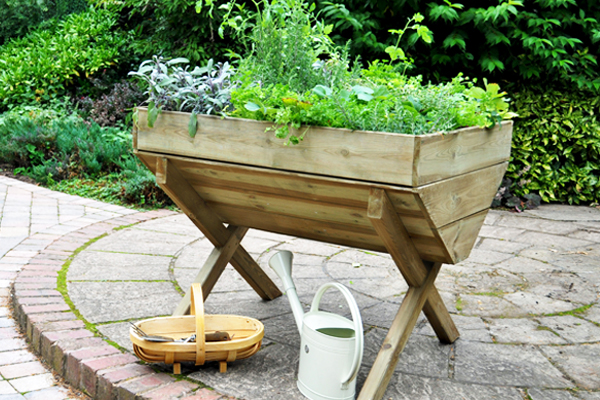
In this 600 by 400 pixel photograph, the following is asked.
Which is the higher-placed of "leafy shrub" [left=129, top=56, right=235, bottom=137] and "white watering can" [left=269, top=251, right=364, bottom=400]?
"leafy shrub" [left=129, top=56, right=235, bottom=137]

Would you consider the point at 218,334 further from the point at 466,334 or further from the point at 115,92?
the point at 115,92

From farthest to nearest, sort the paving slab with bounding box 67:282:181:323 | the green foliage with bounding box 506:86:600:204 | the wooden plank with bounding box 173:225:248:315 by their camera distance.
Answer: the green foliage with bounding box 506:86:600:204 → the paving slab with bounding box 67:282:181:323 → the wooden plank with bounding box 173:225:248:315

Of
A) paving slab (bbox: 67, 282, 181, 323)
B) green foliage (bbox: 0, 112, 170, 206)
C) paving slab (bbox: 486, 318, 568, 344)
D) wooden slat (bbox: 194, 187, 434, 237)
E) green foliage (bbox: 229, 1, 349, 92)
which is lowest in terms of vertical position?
green foliage (bbox: 0, 112, 170, 206)

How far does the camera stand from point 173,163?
2340 millimetres

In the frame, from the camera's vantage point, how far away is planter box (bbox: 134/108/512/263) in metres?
1.80

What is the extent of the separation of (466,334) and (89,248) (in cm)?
239

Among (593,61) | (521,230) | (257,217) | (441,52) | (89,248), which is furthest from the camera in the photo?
(441,52)

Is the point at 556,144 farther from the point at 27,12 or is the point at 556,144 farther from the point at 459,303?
the point at 27,12

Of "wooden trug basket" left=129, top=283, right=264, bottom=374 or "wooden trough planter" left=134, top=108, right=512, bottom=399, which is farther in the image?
"wooden trug basket" left=129, top=283, right=264, bottom=374

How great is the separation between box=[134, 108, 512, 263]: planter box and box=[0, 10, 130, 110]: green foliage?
6.30m

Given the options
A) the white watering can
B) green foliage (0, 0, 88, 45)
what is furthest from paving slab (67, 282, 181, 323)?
green foliage (0, 0, 88, 45)

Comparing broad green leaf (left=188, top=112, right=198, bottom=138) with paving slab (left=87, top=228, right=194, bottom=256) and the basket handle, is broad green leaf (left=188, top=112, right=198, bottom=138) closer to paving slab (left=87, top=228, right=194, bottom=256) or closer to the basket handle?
the basket handle

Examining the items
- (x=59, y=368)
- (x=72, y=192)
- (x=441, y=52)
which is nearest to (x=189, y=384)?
(x=59, y=368)

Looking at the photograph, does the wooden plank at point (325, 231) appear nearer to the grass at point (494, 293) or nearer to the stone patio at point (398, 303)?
the stone patio at point (398, 303)
